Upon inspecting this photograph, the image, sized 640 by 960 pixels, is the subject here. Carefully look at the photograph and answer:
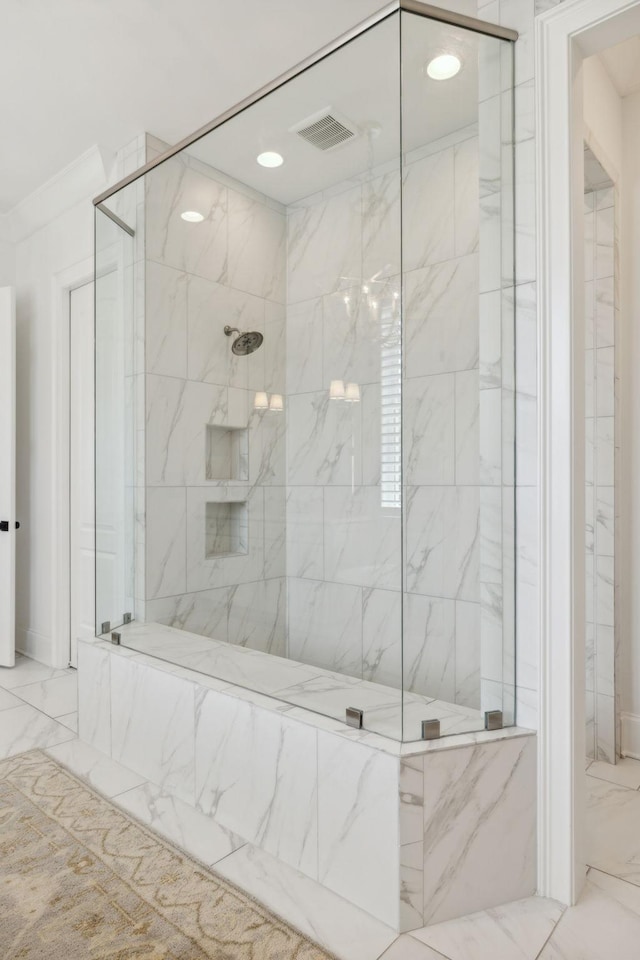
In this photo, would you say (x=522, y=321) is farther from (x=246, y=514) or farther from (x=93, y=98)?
(x=93, y=98)

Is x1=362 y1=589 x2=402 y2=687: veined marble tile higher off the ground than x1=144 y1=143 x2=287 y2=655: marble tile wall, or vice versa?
x1=144 y1=143 x2=287 y2=655: marble tile wall

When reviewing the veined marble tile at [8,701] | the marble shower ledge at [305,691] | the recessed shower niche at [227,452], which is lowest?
the veined marble tile at [8,701]

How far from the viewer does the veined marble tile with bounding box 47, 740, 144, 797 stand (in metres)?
2.02

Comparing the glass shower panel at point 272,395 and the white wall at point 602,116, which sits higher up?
the white wall at point 602,116

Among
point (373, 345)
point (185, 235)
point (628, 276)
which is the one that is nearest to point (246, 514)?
point (373, 345)

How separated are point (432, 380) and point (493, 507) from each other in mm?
394

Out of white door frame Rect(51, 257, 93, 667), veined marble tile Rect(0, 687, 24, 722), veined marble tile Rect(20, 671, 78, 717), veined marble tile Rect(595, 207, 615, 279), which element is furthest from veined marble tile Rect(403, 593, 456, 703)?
white door frame Rect(51, 257, 93, 667)

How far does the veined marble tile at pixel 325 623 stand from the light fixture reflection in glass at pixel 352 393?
0.67 metres

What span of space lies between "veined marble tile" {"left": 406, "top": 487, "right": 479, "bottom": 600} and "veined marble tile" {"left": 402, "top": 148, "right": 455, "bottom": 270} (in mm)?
655

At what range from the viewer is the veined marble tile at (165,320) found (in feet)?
7.32

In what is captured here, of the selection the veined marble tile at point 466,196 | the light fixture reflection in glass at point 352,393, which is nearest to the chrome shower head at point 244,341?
the light fixture reflection in glass at point 352,393

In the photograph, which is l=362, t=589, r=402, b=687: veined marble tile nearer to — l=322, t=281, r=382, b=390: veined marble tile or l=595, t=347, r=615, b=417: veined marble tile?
l=322, t=281, r=382, b=390: veined marble tile

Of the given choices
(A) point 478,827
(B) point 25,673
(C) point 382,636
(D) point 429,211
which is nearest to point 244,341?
(D) point 429,211

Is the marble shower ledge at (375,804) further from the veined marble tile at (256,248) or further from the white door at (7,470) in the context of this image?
the white door at (7,470)
